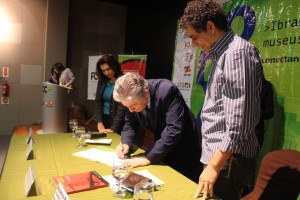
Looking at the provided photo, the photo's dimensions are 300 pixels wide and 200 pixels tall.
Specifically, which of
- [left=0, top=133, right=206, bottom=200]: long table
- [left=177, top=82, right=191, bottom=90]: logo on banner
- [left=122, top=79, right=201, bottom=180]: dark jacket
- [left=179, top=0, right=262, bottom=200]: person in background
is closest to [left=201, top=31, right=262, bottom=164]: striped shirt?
[left=179, top=0, right=262, bottom=200]: person in background

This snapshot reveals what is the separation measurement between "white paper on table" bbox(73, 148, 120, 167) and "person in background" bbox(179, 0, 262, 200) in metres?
0.55

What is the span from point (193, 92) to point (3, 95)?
3998 mm

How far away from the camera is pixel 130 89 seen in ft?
4.98

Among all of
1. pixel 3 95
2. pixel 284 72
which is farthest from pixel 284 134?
pixel 3 95

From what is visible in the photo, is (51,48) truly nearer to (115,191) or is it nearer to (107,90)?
(107,90)

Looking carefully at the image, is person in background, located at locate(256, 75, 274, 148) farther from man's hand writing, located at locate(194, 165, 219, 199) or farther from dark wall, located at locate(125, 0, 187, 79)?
dark wall, located at locate(125, 0, 187, 79)

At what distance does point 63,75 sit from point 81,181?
4.37 m

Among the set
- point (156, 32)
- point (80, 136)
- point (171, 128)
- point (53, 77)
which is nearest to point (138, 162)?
point (171, 128)

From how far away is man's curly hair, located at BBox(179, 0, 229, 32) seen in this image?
118cm

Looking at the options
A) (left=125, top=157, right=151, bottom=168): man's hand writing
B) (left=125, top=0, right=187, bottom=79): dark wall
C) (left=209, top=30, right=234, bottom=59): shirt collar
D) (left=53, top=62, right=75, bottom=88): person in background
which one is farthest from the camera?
(left=53, top=62, right=75, bottom=88): person in background

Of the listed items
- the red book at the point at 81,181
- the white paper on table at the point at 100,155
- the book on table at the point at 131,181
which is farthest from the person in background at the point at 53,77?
the book on table at the point at 131,181

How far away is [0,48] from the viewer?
516 cm

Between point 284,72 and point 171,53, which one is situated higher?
point 171,53

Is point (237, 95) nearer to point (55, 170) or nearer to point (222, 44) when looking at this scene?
point (222, 44)
